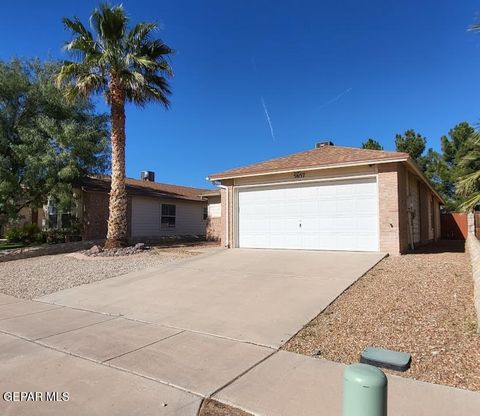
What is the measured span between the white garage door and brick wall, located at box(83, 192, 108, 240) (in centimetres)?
876

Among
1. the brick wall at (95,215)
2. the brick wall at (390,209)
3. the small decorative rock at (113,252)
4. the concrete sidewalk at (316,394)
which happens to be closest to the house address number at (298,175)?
the brick wall at (390,209)

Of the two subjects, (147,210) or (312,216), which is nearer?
(312,216)

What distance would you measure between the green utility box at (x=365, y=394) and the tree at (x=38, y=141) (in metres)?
16.2

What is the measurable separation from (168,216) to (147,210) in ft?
6.26

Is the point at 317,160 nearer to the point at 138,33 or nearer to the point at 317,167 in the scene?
the point at 317,167

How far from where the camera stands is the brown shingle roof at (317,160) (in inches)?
508

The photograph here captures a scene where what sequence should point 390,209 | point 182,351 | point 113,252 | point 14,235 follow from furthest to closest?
point 14,235, point 113,252, point 390,209, point 182,351

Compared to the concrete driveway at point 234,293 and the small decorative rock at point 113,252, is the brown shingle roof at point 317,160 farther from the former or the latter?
the small decorative rock at point 113,252

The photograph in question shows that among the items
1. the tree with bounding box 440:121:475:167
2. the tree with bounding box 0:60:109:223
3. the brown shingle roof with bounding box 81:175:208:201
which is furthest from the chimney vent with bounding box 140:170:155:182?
the tree with bounding box 440:121:475:167

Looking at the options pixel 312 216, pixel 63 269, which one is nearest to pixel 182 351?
pixel 63 269

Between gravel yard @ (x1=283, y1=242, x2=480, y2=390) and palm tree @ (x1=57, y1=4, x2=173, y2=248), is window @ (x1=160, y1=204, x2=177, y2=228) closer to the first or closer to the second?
palm tree @ (x1=57, y1=4, x2=173, y2=248)

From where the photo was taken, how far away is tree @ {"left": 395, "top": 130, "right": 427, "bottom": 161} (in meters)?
34.9

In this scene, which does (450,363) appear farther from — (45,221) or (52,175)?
(45,221)

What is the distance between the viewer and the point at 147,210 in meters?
23.6
